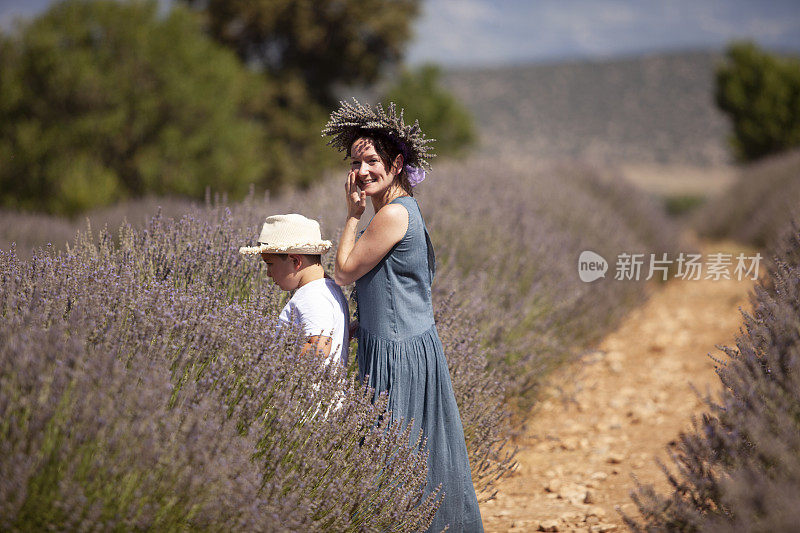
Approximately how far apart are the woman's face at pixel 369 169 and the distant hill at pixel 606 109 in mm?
54244

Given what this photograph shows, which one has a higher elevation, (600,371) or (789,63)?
(789,63)

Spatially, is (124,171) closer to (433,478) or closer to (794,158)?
(433,478)

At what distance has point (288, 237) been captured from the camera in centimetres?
228

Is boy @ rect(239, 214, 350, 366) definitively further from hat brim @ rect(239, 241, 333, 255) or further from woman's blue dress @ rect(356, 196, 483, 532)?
woman's blue dress @ rect(356, 196, 483, 532)

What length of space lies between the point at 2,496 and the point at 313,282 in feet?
3.85

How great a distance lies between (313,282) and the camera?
234 centimetres

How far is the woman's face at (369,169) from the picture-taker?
7.70ft

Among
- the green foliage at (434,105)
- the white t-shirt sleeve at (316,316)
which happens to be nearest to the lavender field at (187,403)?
the white t-shirt sleeve at (316,316)

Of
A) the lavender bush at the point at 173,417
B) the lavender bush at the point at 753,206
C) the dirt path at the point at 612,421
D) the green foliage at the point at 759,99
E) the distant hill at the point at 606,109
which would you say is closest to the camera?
the lavender bush at the point at 173,417

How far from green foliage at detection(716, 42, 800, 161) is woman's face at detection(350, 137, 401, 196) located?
58.7 feet

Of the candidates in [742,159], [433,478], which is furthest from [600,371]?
[742,159]

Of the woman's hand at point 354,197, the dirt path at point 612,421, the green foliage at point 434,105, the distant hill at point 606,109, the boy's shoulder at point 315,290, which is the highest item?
the distant hill at point 606,109

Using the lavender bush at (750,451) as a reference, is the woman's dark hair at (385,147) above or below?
above

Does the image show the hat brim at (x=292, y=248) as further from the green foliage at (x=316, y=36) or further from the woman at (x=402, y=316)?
the green foliage at (x=316, y=36)
